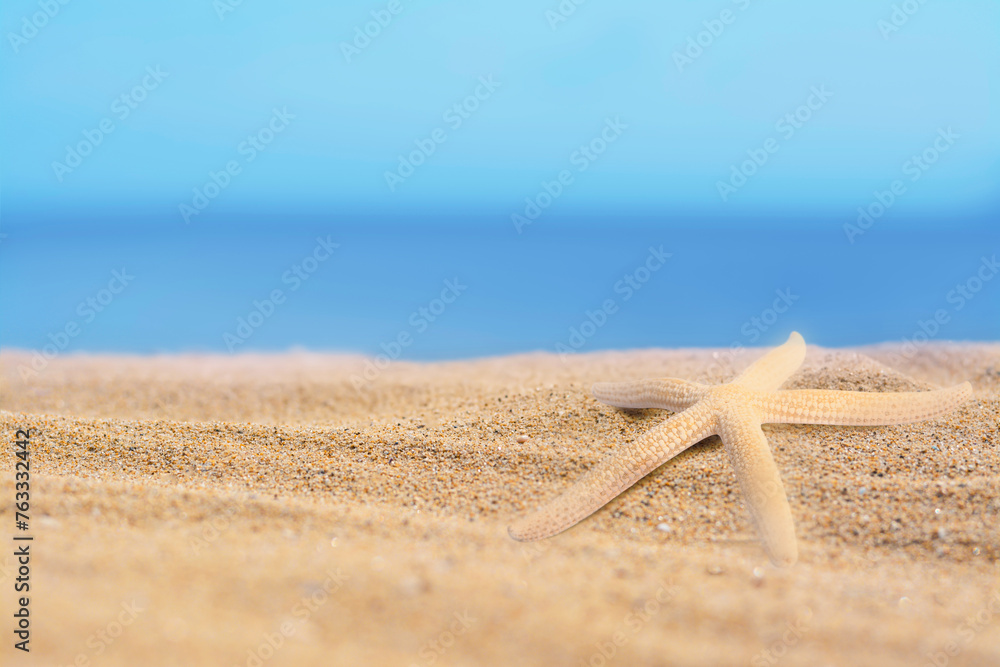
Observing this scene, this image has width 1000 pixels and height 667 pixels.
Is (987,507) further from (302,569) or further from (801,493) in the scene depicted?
(302,569)

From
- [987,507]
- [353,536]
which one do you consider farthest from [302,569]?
[987,507]

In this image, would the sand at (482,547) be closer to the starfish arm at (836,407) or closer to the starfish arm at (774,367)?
the starfish arm at (836,407)

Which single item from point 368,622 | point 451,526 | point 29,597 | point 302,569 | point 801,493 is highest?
point 801,493

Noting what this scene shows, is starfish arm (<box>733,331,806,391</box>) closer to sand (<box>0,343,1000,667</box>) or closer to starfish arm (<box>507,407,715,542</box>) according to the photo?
sand (<box>0,343,1000,667</box>)

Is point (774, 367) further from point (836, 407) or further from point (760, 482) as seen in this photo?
point (760, 482)

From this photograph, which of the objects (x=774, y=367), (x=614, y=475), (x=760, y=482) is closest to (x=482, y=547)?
(x=614, y=475)
